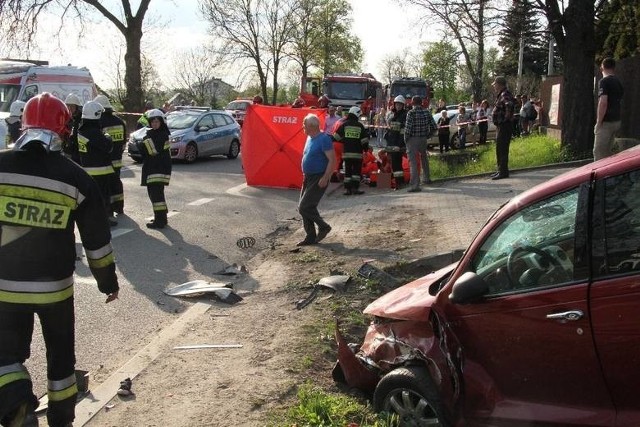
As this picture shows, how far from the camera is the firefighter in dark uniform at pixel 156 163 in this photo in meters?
10.3

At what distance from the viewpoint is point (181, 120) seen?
2042cm

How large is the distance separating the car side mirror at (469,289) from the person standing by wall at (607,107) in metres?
6.79

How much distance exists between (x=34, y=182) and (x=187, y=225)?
7.35m

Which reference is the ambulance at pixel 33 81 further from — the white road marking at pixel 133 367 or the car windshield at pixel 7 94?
the white road marking at pixel 133 367

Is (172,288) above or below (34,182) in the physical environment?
below

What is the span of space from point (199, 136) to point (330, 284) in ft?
46.1

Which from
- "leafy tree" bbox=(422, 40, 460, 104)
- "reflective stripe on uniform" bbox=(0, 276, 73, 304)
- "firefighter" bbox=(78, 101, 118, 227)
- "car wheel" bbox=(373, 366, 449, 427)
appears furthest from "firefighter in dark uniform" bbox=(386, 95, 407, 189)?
"leafy tree" bbox=(422, 40, 460, 104)

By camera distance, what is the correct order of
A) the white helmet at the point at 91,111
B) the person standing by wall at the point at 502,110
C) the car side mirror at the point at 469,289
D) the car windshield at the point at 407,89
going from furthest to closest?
the car windshield at the point at 407,89 → the person standing by wall at the point at 502,110 → the white helmet at the point at 91,111 → the car side mirror at the point at 469,289

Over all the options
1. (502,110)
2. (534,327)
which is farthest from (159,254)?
Result: (502,110)

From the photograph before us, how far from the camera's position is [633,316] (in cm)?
269

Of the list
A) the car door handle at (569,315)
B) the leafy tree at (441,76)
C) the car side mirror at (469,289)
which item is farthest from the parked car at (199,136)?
the leafy tree at (441,76)

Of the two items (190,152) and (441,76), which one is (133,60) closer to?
(190,152)

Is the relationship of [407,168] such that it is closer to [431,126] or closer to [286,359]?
[431,126]

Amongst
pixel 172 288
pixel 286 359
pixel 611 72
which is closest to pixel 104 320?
pixel 172 288
